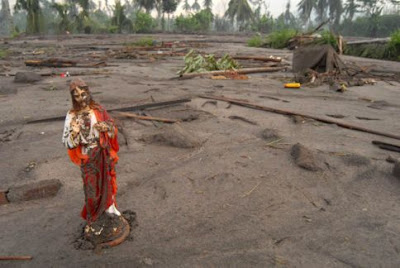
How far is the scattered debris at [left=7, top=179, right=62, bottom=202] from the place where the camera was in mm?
3061

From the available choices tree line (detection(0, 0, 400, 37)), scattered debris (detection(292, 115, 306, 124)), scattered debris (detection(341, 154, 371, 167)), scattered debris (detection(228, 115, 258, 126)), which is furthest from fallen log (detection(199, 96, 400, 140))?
tree line (detection(0, 0, 400, 37))

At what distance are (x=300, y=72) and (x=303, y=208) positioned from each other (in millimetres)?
8075

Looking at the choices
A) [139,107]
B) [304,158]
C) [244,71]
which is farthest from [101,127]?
[244,71]

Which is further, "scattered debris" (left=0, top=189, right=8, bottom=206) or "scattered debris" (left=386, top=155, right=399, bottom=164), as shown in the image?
"scattered debris" (left=386, top=155, right=399, bottom=164)

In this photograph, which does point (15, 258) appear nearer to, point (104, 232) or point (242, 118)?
point (104, 232)

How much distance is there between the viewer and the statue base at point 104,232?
2422mm

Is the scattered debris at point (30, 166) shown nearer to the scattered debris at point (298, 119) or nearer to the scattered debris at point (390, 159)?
the scattered debris at point (298, 119)

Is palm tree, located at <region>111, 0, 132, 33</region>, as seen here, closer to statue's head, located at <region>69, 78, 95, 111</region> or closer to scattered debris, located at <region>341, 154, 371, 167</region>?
scattered debris, located at <region>341, 154, 371, 167</region>

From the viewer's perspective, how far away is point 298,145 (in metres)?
4.08

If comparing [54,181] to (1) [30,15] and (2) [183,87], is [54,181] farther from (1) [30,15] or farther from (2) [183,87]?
(1) [30,15]

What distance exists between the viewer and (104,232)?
2.43 m

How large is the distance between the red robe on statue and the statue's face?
0.30 feet

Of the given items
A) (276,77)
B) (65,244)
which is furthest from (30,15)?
(65,244)

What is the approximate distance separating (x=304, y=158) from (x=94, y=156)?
8.33ft
